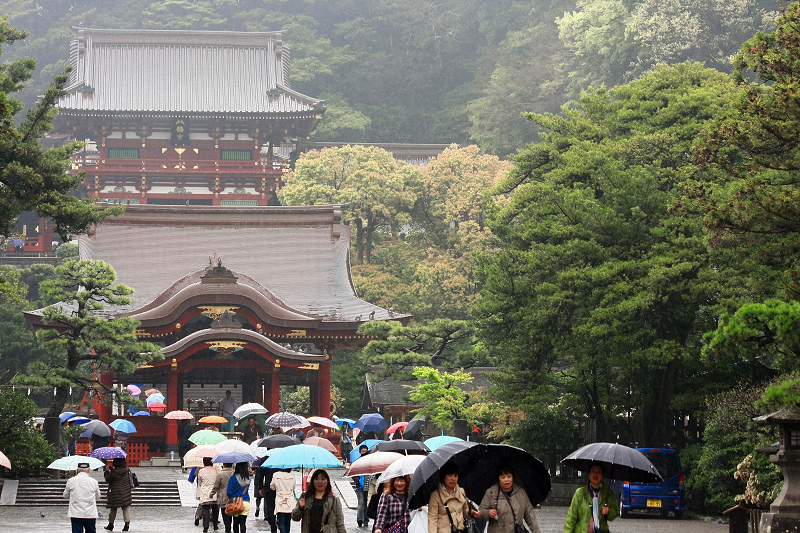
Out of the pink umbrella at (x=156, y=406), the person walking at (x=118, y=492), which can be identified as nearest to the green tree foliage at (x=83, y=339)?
the pink umbrella at (x=156, y=406)

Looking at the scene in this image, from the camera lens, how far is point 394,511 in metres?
10.5

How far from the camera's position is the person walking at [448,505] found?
9867 millimetres

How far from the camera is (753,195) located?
15.7 meters

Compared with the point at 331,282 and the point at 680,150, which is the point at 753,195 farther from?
the point at 331,282

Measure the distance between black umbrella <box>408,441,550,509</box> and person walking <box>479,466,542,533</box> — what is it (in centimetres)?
15

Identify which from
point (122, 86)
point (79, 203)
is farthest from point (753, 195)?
point (122, 86)

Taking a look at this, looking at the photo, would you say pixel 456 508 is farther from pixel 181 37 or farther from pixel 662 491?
pixel 181 37

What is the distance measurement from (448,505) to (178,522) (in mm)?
9230

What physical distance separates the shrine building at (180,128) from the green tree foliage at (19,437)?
Answer: 26139 mm

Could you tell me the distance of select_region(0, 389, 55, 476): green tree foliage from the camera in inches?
805

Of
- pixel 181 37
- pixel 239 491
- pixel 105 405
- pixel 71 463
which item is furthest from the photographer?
pixel 181 37

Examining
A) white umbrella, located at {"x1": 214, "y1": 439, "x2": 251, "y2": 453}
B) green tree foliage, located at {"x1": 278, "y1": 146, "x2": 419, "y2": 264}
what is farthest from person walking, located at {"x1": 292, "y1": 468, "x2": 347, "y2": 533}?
green tree foliage, located at {"x1": 278, "y1": 146, "x2": 419, "y2": 264}

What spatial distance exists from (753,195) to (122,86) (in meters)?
39.5

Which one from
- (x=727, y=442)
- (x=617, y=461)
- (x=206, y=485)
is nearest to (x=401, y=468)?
(x=617, y=461)
